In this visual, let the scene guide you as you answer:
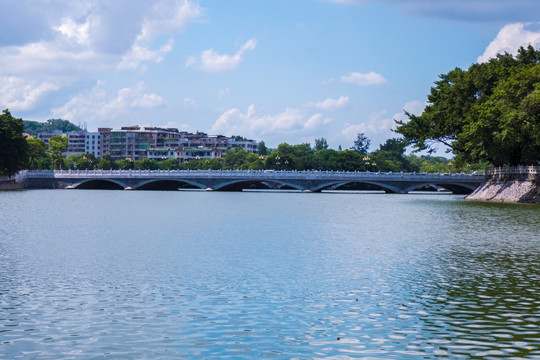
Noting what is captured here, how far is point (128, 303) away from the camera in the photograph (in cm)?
1727

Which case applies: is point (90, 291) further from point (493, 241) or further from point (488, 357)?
point (493, 241)

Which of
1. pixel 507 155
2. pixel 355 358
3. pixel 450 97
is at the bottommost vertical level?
pixel 355 358

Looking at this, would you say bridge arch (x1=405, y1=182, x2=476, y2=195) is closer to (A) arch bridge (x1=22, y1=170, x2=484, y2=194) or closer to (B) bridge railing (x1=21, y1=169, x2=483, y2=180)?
(A) arch bridge (x1=22, y1=170, x2=484, y2=194)

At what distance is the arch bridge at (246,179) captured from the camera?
11071 centimetres

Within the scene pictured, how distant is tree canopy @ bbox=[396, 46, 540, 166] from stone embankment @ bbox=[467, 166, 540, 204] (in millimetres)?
1724

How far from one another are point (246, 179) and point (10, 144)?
34.6 metres

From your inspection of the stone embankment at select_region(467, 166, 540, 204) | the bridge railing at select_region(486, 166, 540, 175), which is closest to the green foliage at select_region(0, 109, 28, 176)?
the stone embankment at select_region(467, 166, 540, 204)

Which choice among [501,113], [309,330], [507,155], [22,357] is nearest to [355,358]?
[309,330]

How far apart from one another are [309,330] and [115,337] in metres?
3.82

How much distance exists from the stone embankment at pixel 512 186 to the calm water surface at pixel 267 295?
3715cm

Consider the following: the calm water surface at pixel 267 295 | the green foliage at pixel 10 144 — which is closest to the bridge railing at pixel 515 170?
the calm water surface at pixel 267 295

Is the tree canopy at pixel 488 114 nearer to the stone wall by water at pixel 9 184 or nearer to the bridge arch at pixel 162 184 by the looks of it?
the bridge arch at pixel 162 184

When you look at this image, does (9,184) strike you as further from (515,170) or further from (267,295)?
(267,295)

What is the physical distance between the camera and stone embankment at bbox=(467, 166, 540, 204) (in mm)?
71000
